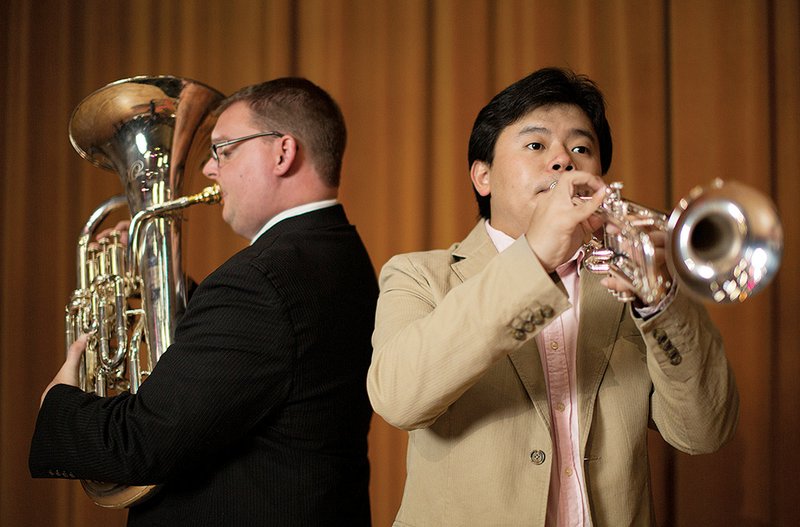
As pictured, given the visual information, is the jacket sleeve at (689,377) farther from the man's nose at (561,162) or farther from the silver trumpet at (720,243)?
the man's nose at (561,162)

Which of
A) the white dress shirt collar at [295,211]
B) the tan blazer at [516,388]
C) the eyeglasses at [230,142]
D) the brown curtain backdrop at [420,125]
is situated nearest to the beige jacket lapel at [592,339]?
the tan blazer at [516,388]

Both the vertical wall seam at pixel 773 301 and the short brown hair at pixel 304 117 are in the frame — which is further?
the vertical wall seam at pixel 773 301

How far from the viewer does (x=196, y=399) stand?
1.38 meters

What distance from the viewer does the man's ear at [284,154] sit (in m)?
1.71

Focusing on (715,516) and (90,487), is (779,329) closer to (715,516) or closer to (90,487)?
(715,516)

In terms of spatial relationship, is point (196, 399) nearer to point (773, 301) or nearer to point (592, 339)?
point (592, 339)

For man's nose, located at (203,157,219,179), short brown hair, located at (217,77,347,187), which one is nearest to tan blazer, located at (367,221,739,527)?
short brown hair, located at (217,77,347,187)

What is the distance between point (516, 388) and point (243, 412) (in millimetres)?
508

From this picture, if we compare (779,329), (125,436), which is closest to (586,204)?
(125,436)

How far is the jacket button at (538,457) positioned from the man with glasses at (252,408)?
0.47 meters

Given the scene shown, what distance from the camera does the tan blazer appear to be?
1083 millimetres

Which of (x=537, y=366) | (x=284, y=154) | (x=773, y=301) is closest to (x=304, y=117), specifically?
(x=284, y=154)

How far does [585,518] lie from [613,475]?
3.2 inches

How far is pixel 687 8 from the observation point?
8.43 ft
